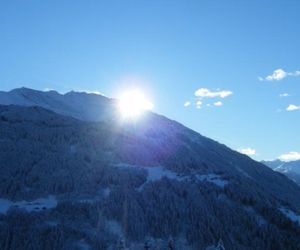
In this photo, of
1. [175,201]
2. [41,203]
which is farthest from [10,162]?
[175,201]

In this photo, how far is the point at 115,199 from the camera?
93375mm

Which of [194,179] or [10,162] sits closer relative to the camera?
[10,162]

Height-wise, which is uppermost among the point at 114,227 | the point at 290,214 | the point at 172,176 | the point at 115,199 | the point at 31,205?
the point at 172,176

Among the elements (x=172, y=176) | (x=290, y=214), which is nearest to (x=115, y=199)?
(x=172, y=176)

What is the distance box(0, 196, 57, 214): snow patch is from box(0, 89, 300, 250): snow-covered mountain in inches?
7.7

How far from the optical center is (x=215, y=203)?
100938 millimetres

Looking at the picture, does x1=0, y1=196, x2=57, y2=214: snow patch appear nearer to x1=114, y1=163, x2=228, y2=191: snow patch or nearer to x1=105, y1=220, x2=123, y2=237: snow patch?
x1=105, y1=220, x2=123, y2=237: snow patch

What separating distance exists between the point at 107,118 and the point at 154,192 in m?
95.8

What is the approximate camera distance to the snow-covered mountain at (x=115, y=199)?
80.7 metres

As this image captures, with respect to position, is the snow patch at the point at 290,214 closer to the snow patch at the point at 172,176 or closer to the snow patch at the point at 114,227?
the snow patch at the point at 172,176

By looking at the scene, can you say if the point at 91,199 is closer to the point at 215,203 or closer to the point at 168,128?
the point at 215,203

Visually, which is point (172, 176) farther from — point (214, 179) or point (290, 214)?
point (290, 214)

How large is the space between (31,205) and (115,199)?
18.1 m

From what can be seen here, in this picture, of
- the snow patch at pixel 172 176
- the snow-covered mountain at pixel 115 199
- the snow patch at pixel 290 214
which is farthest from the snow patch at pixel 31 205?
the snow patch at pixel 290 214
